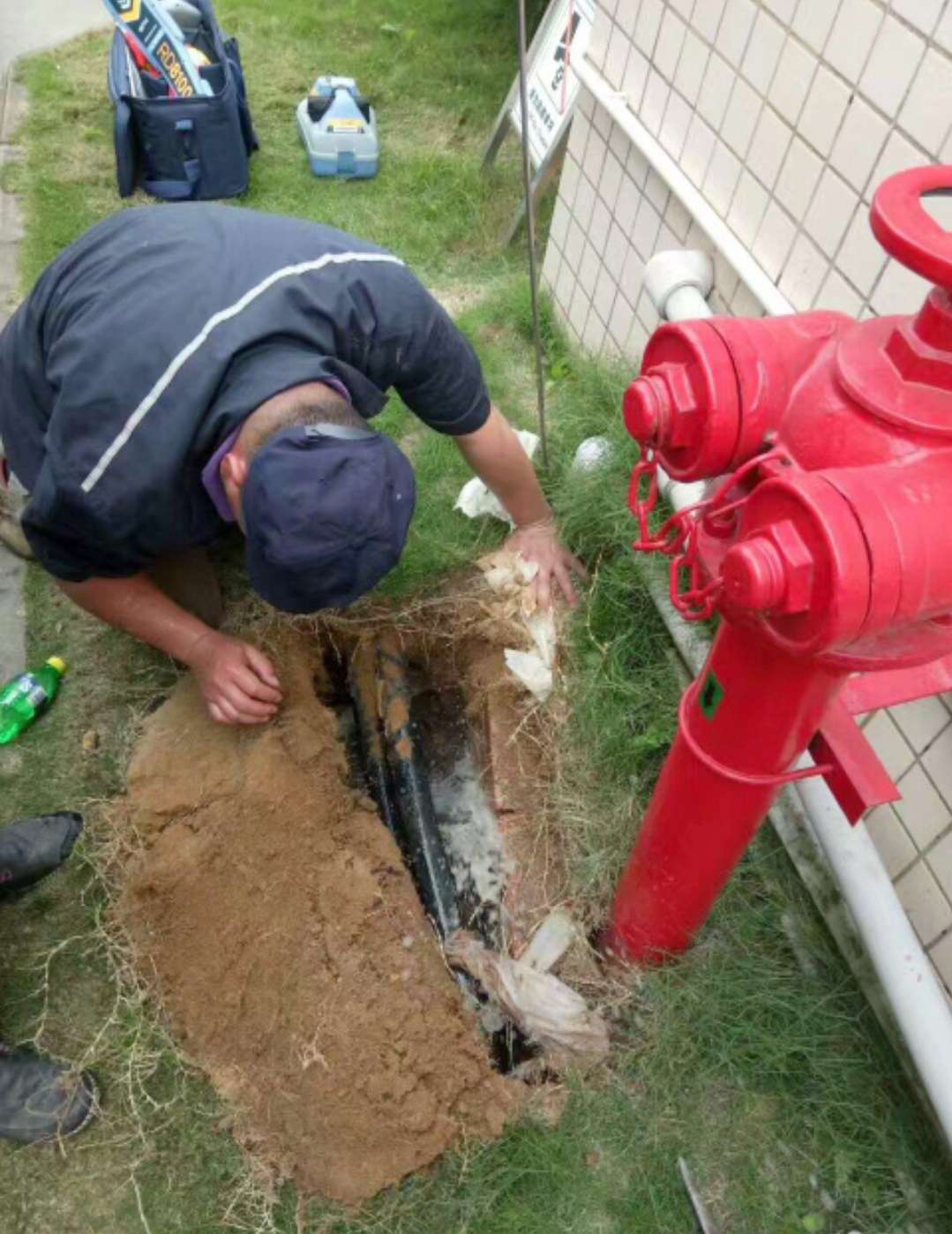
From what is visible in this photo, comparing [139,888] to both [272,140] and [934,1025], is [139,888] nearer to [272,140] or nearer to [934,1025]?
[934,1025]

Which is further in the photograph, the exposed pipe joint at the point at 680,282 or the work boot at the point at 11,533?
the work boot at the point at 11,533

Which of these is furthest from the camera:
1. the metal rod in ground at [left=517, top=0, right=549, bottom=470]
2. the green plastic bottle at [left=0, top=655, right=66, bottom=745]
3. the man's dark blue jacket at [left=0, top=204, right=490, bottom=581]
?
the green plastic bottle at [left=0, top=655, right=66, bottom=745]

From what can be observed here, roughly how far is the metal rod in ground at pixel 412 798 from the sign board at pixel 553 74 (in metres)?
2.53

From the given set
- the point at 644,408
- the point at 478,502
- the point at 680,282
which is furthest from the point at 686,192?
the point at 644,408

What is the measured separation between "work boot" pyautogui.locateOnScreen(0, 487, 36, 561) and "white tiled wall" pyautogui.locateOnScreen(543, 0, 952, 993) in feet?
6.69

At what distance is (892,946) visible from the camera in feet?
5.68

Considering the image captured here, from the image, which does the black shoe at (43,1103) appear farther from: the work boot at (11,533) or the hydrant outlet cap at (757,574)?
the hydrant outlet cap at (757,574)

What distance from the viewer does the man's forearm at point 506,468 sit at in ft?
7.60

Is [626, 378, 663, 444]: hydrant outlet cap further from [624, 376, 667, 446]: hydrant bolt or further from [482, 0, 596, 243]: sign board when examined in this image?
[482, 0, 596, 243]: sign board

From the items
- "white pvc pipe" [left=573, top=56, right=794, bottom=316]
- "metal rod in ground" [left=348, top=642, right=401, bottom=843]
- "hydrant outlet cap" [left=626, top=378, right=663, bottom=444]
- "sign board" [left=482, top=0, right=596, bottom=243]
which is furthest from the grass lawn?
"sign board" [left=482, top=0, right=596, bottom=243]

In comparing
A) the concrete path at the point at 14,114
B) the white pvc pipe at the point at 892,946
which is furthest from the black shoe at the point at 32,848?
the white pvc pipe at the point at 892,946

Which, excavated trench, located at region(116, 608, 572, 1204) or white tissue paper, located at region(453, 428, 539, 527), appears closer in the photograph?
excavated trench, located at region(116, 608, 572, 1204)

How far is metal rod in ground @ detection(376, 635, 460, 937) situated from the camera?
7.11ft

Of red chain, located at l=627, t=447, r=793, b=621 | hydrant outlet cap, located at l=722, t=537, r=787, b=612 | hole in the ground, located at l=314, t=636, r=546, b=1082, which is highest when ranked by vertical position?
hydrant outlet cap, located at l=722, t=537, r=787, b=612
